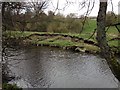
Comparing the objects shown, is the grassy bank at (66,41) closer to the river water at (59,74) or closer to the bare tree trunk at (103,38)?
the river water at (59,74)

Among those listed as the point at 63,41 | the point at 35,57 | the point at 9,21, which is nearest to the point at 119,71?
the point at 9,21

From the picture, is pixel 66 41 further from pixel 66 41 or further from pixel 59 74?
pixel 59 74

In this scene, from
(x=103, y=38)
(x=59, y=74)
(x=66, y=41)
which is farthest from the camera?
(x=66, y=41)

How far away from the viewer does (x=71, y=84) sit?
697cm

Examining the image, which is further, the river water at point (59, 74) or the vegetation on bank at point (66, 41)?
the vegetation on bank at point (66, 41)

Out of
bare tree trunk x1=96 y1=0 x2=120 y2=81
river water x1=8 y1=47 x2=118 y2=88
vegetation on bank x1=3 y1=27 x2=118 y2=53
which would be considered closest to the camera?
bare tree trunk x1=96 y1=0 x2=120 y2=81

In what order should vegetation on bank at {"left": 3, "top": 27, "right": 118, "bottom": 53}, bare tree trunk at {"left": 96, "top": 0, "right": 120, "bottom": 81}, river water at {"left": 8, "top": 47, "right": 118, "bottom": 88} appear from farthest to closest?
vegetation on bank at {"left": 3, "top": 27, "right": 118, "bottom": 53}, river water at {"left": 8, "top": 47, "right": 118, "bottom": 88}, bare tree trunk at {"left": 96, "top": 0, "right": 120, "bottom": 81}

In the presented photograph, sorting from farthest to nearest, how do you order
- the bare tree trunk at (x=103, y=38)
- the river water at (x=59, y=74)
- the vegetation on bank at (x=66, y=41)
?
the vegetation on bank at (x=66, y=41) → the river water at (x=59, y=74) → the bare tree trunk at (x=103, y=38)

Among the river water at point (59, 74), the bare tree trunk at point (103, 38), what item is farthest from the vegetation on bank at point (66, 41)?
the bare tree trunk at point (103, 38)

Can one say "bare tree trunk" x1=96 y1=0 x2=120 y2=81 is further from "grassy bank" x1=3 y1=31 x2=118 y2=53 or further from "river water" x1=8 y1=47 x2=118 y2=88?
"grassy bank" x1=3 y1=31 x2=118 y2=53

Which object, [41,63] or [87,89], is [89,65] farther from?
[87,89]

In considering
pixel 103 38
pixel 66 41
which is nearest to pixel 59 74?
pixel 103 38

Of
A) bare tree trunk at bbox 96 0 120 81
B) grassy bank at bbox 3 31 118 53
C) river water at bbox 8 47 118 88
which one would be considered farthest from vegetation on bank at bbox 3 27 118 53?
bare tree trunk at bbox 96 0 120 81

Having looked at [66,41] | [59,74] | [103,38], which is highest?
[103,38]
